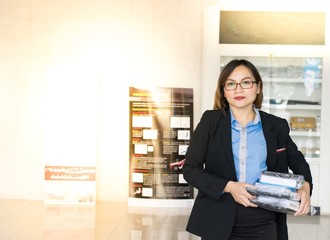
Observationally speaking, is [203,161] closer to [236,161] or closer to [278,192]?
[236,161]

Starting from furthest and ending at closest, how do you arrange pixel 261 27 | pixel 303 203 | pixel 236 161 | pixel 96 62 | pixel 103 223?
pixel 96 62 → pixel 261 27 → pixel 103 223 → pixel 236 161 → pixel 303 203

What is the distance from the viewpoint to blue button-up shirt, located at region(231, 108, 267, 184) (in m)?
1.80

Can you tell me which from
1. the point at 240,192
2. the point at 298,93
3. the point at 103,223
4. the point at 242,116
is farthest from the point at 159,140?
the point at 240,192

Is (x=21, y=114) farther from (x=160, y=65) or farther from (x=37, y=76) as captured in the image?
(x=160, y=65)

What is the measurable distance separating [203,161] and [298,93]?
5134mm

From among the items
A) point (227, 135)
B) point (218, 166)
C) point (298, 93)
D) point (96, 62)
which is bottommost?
point (218, 166)

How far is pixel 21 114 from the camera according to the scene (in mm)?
7211

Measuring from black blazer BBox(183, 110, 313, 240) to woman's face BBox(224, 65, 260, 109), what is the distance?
0.26 ft

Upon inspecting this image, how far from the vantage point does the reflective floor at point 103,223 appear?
17.5ft

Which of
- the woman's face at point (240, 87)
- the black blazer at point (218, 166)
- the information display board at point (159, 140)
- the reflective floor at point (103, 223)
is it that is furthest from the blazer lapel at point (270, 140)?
the information display board at point (159, 140)

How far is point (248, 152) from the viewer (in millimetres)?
1816

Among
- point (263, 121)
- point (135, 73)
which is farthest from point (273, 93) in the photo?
point (263, 121)

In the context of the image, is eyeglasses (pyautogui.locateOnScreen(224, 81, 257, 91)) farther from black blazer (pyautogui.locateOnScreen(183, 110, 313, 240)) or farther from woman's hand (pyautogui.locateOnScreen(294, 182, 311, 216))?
woman's hand (pyautogui.locateOnScreen(294, 182, 311, 216))

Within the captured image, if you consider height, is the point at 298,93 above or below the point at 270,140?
above
